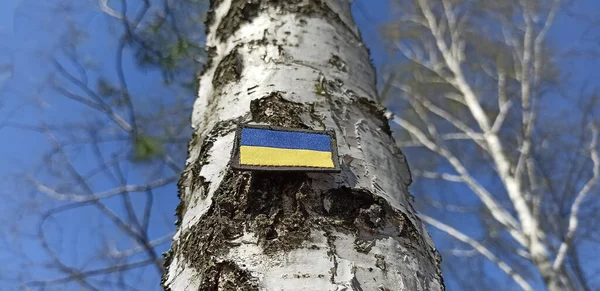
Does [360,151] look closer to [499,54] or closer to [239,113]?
[239,113]

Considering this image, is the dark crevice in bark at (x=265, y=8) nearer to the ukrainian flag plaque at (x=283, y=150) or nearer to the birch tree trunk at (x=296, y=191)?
the birch tree trunk at (x=296, y=191)

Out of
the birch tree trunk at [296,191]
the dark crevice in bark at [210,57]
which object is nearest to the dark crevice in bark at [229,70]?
the birch tree trunk at [296,191]

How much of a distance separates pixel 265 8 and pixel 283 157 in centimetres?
43

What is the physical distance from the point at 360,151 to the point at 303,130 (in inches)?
3.6

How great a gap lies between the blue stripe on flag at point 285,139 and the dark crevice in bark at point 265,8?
1.21 feet

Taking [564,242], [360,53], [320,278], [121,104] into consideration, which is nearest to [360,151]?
[320,278]

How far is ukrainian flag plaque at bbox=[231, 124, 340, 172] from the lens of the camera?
1.51ft

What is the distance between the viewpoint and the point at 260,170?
1.48ft

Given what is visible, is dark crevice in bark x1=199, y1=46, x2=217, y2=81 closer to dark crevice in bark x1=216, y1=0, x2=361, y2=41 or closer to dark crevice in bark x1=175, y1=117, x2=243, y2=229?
dark crevice in bark x1=216, y1=0, x2=361, y2=41

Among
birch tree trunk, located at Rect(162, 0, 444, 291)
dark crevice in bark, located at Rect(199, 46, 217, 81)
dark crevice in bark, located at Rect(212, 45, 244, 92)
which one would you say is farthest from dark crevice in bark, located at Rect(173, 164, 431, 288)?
dark crevice in bark, located at Rect(199, 46, 217, 81)

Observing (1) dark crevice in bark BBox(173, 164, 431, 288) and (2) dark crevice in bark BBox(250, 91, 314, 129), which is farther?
(2) dark crevice in bark BBox(250, 91, 314, 129)

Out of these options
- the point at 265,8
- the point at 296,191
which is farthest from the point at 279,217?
the point at 265,8

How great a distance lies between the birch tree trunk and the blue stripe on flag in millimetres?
34

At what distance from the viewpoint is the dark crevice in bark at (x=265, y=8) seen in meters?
0.81
